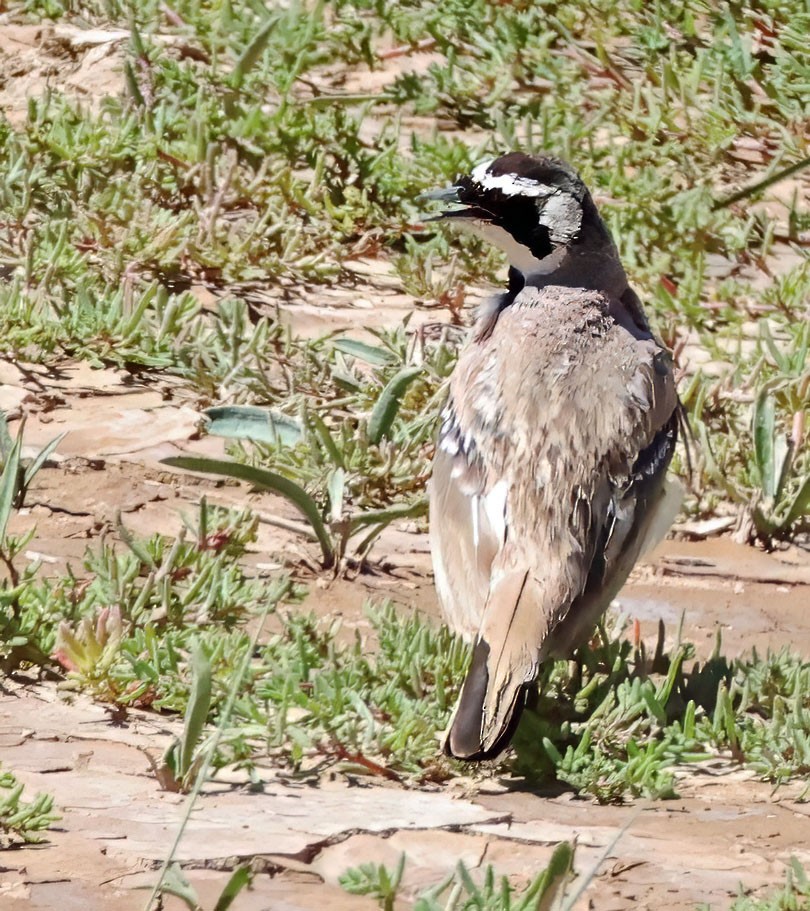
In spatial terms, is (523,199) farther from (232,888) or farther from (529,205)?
(232,888)

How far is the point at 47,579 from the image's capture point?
14.7 ft

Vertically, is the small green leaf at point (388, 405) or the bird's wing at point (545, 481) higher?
the bird's wing at point (545, 481)

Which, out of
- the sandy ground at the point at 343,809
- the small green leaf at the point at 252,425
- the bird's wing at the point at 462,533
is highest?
the bird's wing at the point at 462,533

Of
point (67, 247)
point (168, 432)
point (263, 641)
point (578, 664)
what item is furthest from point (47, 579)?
point (67, 247)

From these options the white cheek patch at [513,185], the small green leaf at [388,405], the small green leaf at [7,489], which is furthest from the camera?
the small green leaf at [388,405]

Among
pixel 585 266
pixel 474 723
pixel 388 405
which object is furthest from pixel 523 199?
pixel 474 723

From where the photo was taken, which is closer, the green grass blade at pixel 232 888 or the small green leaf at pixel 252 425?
the green grass blade at pixel 232 888

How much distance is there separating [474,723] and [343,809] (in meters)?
0.36

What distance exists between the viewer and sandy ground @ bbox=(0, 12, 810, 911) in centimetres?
328

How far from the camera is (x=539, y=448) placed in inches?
164

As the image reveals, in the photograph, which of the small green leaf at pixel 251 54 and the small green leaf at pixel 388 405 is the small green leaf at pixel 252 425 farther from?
the small green leaf at pixel 251 54

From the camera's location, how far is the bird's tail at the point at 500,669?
3619mm

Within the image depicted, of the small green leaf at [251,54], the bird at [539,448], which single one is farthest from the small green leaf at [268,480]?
the small green leaf at [251,54]

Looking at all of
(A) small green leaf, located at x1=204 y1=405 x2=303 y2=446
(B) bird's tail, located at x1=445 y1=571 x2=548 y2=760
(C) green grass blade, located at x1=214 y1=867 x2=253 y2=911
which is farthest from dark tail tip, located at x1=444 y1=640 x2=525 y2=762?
(A) small green leaf, located at x1=204 y1=405 x2=303 y2=446
